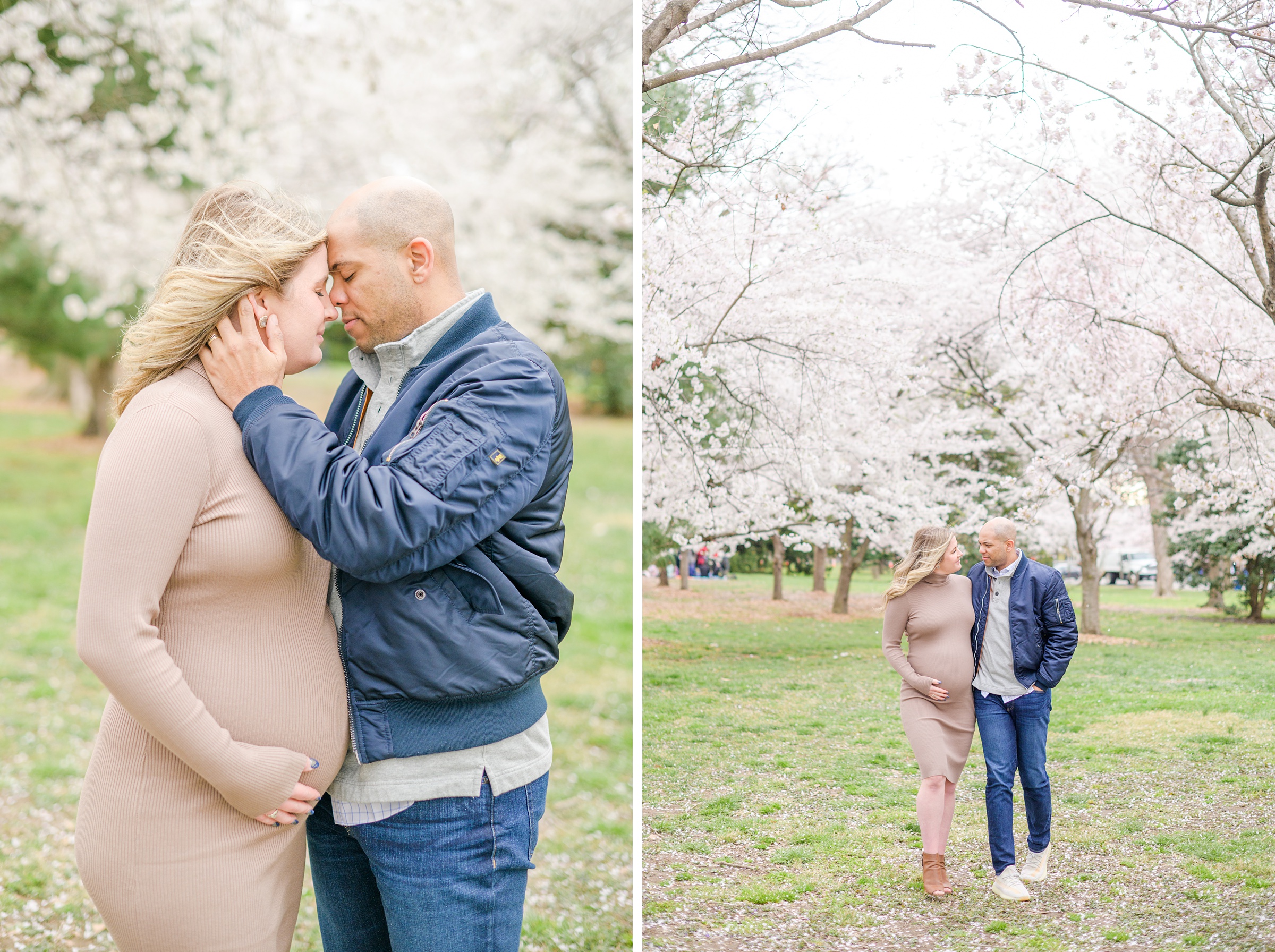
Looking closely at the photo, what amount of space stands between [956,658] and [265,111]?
24.9 ft

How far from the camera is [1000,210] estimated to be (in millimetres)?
2533

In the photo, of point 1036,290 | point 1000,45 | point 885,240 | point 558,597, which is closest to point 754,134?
point 885,240

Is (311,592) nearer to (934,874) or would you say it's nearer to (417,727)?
(417,727)

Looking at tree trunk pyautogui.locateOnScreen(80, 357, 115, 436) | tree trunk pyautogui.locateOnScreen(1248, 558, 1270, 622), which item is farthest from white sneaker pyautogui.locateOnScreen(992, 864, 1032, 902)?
tree trunk pyautogui.locateOnScreen(80, 357, 115, 436)

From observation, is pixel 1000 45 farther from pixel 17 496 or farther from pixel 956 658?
pixel 17 496

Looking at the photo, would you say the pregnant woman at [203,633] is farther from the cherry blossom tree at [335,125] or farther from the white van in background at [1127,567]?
the cherry blossom tree at [335,125]

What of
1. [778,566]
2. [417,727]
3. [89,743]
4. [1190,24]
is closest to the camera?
[417,727]

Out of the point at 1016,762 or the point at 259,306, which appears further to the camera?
the point at 1016,762

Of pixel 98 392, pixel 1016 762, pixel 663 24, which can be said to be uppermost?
pixel 98 392

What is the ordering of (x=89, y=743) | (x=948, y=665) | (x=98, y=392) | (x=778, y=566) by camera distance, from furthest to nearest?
(x=98, y=392)
(x=89, y=743)
(x=778, y=566)
(x=948, y=665)

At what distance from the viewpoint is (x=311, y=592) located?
1544 mm

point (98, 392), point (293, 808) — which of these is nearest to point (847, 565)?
point (293, 808)

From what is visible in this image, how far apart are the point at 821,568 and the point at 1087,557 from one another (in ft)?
2.13

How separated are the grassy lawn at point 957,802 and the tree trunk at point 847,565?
4 cm
